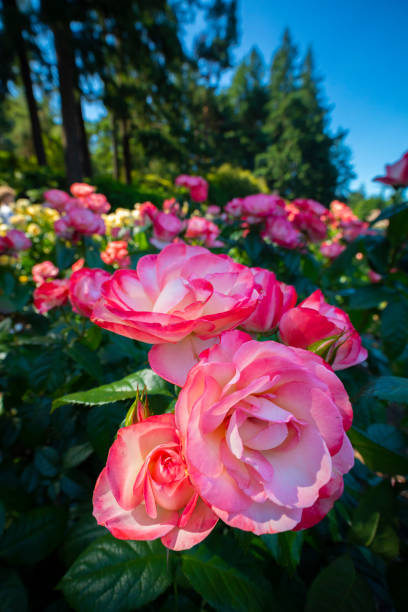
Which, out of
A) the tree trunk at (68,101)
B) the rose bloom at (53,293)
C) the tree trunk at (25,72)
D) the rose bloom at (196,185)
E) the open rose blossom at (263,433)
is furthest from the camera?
the tree trunk at (68,101)

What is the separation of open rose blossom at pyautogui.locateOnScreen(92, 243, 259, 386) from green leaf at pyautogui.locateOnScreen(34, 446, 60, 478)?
28.7 inches

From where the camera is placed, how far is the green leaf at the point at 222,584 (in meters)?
0.52

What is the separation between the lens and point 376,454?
0.39 m

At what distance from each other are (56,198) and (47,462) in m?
1.05

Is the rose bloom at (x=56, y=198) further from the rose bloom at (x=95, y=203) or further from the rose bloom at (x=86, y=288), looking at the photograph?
the rose bloom at (x=86, y=288)

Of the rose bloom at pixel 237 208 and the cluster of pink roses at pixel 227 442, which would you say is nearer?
the cluster of pink roses at pixel 227 442

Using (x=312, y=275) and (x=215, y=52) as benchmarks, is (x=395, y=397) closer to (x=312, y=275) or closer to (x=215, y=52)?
(x=312, y=275)

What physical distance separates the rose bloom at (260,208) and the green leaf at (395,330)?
0.55 metres

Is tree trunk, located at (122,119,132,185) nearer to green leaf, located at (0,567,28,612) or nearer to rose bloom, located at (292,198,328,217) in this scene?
rose bloom, located at (292,198,328,217)

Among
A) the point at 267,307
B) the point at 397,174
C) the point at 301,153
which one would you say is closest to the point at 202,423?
the point at 267,307

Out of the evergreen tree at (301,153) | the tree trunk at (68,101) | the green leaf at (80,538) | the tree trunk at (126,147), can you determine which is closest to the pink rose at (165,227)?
the green leaf at (80,538)

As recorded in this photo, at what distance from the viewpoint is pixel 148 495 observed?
0.93 ft

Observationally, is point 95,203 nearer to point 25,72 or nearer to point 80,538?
point 80,538

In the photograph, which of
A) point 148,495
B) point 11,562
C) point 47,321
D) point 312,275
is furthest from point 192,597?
point 312,275
